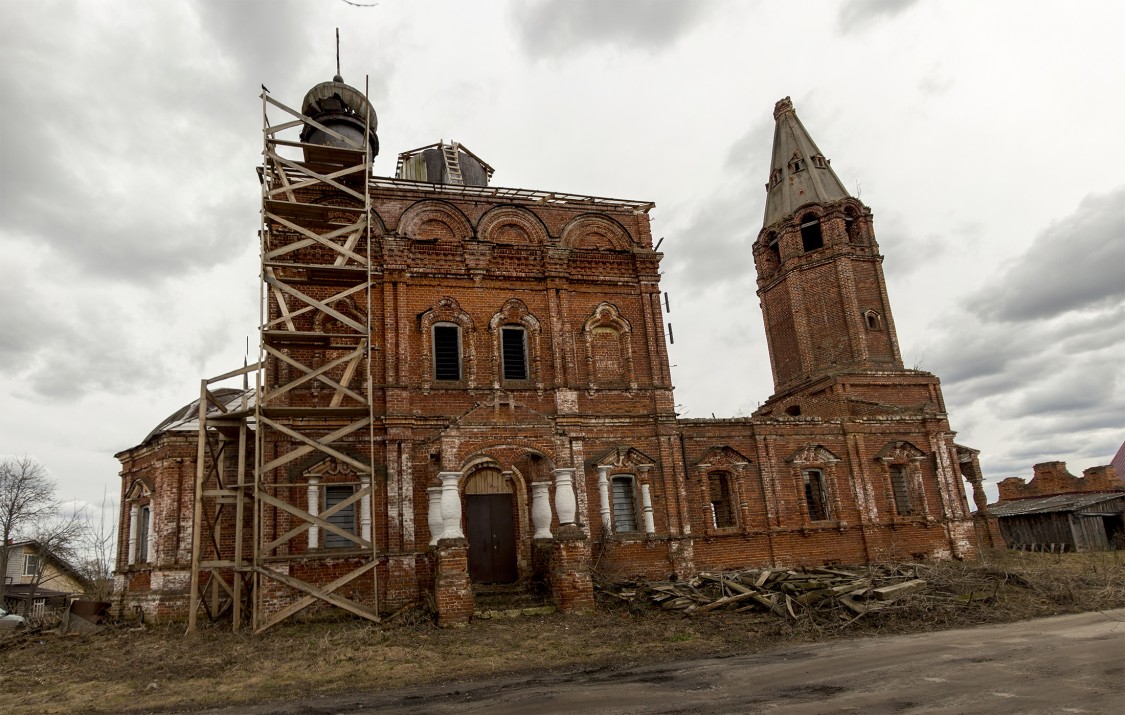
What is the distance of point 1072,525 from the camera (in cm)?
2659

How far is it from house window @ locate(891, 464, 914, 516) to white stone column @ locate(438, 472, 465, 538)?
1275 centimetres

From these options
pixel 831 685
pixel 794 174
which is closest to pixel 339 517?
pixel 831 685

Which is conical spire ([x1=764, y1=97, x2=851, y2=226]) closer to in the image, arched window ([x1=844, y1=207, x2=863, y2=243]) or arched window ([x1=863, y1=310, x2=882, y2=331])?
arched window ([x1=844, y1=207, x2=863, y2=243])

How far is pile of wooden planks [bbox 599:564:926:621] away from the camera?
13.3m

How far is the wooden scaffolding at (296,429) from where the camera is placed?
13.9 meters

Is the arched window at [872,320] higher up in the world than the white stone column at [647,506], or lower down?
higher up

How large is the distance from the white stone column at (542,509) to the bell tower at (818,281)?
34.8 feet

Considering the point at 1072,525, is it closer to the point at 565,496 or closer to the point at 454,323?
the point at 565,496

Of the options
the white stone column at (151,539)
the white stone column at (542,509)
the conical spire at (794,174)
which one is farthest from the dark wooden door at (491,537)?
the conical spire at (794,174)

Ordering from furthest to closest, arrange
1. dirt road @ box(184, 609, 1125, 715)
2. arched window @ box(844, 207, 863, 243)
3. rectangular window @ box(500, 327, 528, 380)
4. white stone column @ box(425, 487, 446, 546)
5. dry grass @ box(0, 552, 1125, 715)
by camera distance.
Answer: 1. arched window @ box(844, 207, 863, 243)
2. rectangular window @ box(500, 327, 528, 380)
3. white stone column @ box(425, 487, 446, 546)
4. dry grass @ box(0, 552, 1125, 715)
5. dirt road @ box(184, 609, 1125, 715)

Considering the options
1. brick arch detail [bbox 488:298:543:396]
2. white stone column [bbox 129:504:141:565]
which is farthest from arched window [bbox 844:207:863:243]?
white stone column [bbox 129:504:141:565]

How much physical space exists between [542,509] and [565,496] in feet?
3.50

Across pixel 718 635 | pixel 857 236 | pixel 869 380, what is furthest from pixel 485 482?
pixel 857 236

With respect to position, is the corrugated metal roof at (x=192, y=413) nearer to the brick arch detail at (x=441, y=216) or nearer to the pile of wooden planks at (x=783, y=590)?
the brick arch detail at (x=441, y=216)
